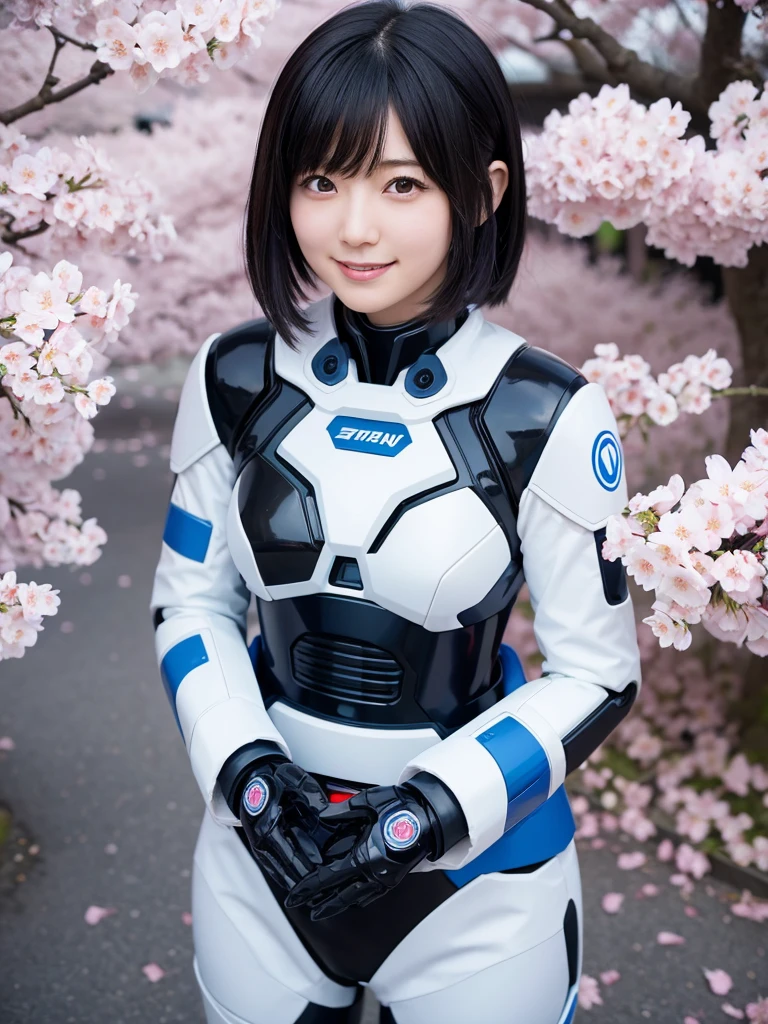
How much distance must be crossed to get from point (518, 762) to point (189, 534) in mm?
732

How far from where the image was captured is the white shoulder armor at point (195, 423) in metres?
1.78

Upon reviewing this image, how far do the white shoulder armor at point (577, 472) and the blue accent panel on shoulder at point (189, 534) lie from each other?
2.03 ft

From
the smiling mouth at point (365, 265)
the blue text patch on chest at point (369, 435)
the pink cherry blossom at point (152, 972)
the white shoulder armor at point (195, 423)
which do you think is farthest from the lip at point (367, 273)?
the pink cherry blossom at point (152, 972)

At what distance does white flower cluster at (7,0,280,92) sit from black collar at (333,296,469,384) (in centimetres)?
61

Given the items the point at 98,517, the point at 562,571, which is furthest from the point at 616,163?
the point at 98,517

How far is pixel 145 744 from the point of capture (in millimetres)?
3996

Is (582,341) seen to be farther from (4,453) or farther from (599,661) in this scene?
(599,661)

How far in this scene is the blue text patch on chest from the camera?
1572mm

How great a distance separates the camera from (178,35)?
5.93 ft

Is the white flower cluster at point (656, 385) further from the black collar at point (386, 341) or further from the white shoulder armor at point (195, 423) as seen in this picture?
the white shoulder armor at point (195, 423)

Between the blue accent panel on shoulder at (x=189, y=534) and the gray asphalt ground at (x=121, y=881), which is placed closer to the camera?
the blue accent panel on shoulder at (x=189, y=534)

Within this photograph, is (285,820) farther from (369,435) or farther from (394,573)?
(369,435)

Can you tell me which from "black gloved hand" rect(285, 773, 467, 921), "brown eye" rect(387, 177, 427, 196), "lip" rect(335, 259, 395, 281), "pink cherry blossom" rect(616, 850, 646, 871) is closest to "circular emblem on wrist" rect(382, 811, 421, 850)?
"black gloved hand" rect(285, 773, 467, 921)

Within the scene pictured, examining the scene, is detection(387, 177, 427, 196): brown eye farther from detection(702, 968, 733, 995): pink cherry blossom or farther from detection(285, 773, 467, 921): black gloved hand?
detection(702, 968, 733, 995): pink cherry blossom
